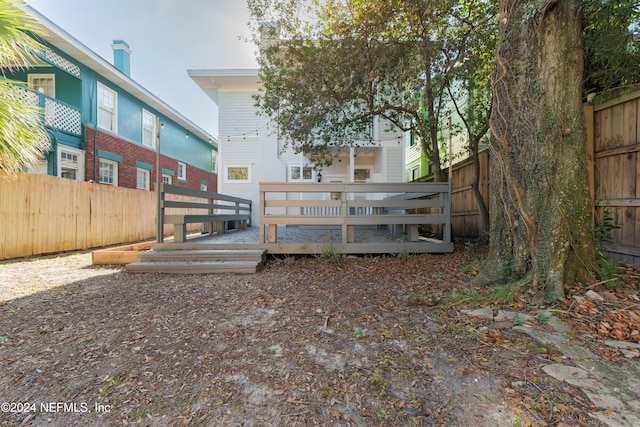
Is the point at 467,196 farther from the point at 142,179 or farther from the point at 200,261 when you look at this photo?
the point at 142,179

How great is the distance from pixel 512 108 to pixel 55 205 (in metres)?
8.87

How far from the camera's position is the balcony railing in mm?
7887

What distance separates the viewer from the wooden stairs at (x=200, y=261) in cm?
441

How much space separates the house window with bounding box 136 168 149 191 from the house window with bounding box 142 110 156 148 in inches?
49.6

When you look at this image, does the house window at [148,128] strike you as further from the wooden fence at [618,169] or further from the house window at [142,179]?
the wooden fence at [618,169]

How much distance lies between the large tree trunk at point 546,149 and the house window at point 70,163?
11613 mm

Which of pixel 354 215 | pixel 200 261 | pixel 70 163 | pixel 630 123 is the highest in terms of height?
pixel 70 163

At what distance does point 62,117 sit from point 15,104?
5496 millimetres

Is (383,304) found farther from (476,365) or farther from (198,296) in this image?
(198,296)

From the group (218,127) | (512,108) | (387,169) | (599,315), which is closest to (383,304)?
(599,315)

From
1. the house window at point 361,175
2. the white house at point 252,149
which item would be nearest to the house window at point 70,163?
the white house at point 252,149

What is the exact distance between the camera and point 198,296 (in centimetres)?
339

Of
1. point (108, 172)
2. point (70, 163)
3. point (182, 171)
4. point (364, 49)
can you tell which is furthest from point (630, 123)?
point (182, 171)

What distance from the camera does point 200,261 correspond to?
466 centimetres
